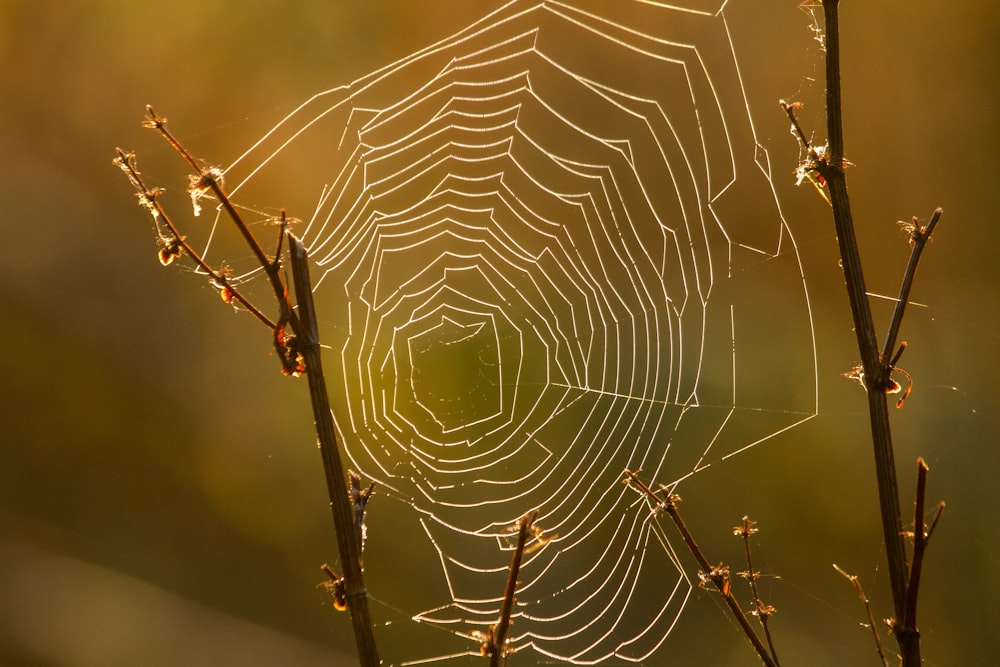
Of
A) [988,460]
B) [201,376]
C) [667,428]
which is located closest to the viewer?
[988,460]

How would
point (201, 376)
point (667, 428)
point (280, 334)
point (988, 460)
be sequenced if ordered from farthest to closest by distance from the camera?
point (201, 376)
point (667, 428)
point (988, 460)
point (280, 334)

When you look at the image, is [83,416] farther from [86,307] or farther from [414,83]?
[414,83]

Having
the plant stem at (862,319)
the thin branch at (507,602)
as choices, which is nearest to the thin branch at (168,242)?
the thin branch at (507,602)

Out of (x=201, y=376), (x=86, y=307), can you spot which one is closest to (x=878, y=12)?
(x=201, y=376)

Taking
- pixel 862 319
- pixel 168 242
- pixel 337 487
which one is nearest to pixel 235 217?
pixel 168 242

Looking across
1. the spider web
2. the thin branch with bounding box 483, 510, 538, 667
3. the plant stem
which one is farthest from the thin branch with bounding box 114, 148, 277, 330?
the spider web

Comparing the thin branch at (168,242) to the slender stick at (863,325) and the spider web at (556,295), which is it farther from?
the spider web at (556,295)
